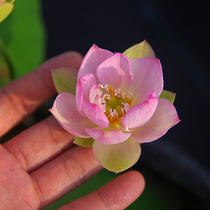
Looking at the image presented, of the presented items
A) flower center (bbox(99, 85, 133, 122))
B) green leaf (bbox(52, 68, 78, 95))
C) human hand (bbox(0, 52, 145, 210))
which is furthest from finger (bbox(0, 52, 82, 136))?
flower center (bbox(99, 85, 133, 122))

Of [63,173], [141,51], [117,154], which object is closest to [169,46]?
[141,51]

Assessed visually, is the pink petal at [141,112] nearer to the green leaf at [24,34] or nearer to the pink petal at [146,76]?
the pink petal at [146,76]

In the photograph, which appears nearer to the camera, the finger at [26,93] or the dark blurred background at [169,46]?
the finger at [26,93]

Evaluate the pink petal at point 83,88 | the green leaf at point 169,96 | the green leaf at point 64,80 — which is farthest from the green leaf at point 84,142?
the green leaf at point 169,96

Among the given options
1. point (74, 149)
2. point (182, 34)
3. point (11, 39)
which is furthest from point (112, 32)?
point (74, 149)

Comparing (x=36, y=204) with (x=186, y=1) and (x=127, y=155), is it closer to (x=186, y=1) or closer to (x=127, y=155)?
(x=127, y=155)

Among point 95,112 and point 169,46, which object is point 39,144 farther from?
point 169,46
